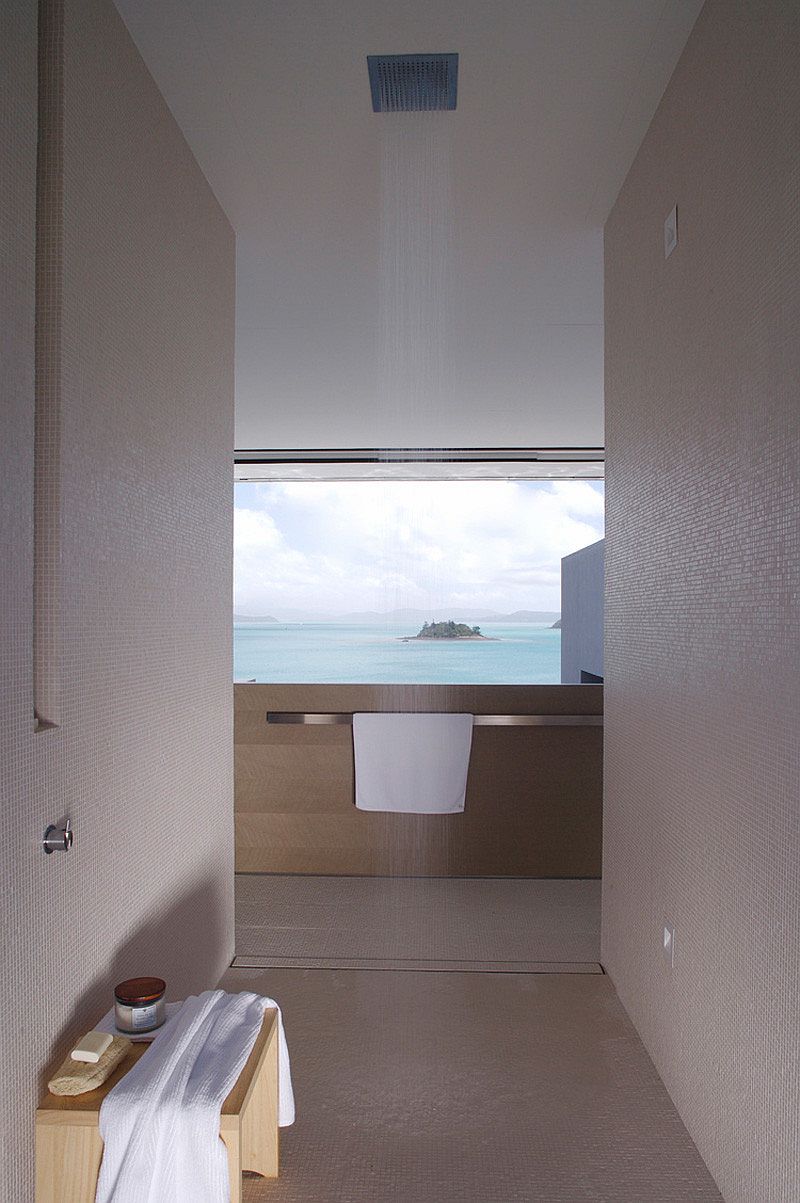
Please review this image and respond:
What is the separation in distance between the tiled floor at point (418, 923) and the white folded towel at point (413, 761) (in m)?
0.37

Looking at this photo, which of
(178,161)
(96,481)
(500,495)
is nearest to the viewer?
(96,481)

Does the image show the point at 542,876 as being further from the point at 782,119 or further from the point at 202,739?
the point at 782,119

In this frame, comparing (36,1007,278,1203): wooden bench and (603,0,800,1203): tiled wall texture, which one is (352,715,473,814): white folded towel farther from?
(36,1007,278,1203): wooden bench

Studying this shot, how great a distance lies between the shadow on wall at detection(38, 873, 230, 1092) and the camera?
176cm

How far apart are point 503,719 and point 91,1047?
252 centimetres

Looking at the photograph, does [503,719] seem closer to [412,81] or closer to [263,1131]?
[263,1131]

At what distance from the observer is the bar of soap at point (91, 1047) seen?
1.61 meters

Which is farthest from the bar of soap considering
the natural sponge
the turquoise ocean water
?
the turquoise ocean water

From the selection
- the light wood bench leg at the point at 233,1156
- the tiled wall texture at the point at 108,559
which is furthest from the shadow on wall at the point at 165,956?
the light wood bench leg at the point at 233,1156

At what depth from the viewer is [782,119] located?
1.52 meters

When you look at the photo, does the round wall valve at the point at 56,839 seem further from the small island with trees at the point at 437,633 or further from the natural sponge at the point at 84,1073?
the small island with trees at the point at 437,633

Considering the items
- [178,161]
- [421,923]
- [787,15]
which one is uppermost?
[178,161]

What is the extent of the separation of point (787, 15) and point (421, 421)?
2715 mm

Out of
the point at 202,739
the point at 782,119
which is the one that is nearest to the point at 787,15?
the point at 782,119
